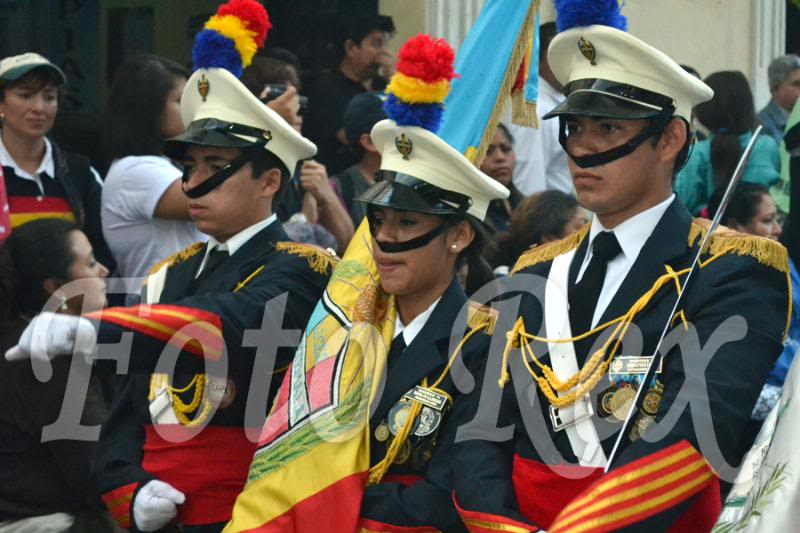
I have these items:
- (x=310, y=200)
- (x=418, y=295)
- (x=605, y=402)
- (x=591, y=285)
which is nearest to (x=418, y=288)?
(x=418, y=295)

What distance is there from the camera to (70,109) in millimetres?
8602

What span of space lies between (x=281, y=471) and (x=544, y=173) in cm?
380

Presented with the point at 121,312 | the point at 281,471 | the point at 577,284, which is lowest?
the point at 281,471

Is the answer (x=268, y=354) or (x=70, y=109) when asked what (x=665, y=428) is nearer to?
(x=268, y=354)

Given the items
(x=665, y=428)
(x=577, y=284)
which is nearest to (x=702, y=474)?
(x=665, y=428)

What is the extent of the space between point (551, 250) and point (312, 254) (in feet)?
3.60

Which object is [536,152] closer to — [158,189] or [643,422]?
[158,189]

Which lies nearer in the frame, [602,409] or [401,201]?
[602,409]

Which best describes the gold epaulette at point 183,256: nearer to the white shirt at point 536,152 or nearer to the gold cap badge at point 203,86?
the gold cap badge at point 203,86

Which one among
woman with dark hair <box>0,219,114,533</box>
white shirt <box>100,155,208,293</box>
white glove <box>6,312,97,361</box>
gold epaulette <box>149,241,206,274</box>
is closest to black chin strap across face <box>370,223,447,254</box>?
white glove <box>6,312,97,361</box>

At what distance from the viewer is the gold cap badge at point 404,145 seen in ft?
15.6

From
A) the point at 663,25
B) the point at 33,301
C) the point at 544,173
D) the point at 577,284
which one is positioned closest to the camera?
the point at 577,284

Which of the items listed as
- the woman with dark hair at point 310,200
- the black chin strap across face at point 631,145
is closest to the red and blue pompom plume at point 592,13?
the black chin strap across face at point 631,145

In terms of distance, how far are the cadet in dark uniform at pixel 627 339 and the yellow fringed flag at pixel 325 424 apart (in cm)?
44
